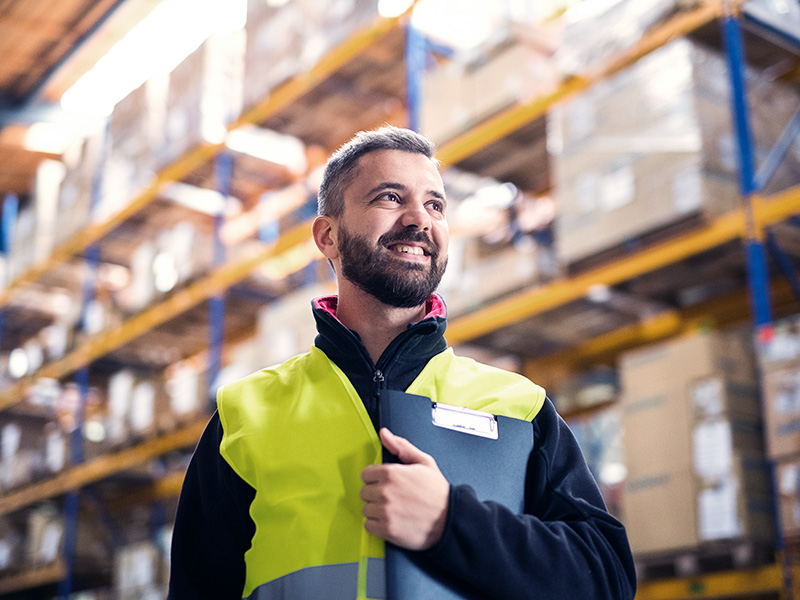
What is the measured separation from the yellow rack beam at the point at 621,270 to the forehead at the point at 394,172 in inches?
97.6

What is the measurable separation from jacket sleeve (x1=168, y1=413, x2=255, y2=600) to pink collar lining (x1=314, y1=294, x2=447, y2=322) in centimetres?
29

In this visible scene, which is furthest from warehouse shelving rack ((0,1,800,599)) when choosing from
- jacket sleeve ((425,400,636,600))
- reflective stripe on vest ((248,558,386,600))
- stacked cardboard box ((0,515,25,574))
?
reflective stripe on vest ((248,558,386,600))

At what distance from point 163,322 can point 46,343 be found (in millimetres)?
2411

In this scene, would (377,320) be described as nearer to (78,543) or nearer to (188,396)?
(188,396)

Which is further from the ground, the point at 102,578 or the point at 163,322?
the point at 163,322

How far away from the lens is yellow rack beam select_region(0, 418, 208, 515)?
280 inches

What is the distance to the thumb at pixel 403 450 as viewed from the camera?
1243 mm

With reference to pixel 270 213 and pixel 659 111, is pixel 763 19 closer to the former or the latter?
pixel 659 111

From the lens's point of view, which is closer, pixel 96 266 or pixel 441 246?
pixel 441 246

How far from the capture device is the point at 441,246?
1552 millimetres

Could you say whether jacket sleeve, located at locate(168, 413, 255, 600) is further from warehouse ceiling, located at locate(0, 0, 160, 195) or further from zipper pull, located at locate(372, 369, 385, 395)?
warehouse ceiling, located at locate(0, 0, 160, 195)

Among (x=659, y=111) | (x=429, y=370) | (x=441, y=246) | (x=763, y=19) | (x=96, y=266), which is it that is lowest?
(x=429, y=370)

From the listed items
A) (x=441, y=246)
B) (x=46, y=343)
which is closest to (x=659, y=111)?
(x=441, y=246)

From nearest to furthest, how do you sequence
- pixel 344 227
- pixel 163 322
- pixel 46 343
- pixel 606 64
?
pixel 344 227 < pixel 606 64 < pixel 163 322 < pixel 46 343
